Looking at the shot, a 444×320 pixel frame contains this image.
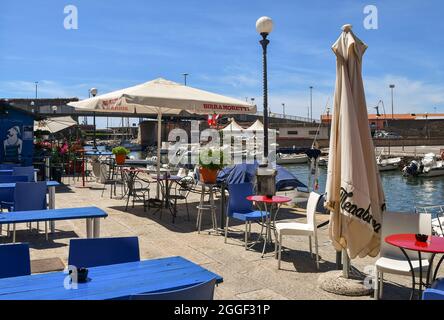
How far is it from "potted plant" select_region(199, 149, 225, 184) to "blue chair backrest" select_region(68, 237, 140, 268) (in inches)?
161

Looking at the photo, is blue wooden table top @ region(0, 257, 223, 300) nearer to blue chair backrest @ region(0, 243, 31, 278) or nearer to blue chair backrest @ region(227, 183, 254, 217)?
blue chair backrest @ region(0, 243, 31, 278)

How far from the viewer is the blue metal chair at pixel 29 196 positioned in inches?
266

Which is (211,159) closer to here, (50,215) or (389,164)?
(50,215)

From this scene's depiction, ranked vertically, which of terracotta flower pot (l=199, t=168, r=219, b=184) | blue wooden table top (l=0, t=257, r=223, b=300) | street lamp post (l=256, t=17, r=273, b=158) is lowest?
blue wooden table top (l=0, t=257, r=223, b=300)

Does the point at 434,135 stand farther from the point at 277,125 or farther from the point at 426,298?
the point at 426,298

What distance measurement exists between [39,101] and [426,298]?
8667 centimetres

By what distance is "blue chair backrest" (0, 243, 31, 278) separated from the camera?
293cm

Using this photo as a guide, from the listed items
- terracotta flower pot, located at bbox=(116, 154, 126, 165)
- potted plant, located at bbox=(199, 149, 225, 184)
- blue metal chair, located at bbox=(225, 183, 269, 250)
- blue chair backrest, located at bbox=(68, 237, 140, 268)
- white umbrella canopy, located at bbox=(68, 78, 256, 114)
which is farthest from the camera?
terracotta flower pot, located at bbox=(116, 154, 126, 165)

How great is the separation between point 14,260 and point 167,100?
220 inches

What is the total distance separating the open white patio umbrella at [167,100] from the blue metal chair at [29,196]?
2260 millimetres

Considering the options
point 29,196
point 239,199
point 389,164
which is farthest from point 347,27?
point 389,164

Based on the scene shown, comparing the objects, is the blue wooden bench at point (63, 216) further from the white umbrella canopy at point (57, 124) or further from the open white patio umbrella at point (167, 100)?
the white umbrella canopy at point (57, 124)

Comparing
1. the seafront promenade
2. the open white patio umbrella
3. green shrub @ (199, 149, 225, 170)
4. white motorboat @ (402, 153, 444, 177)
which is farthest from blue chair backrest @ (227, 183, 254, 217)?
white motorboat @ (402, 153, 444, 177)

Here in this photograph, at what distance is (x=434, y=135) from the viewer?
77312mm
